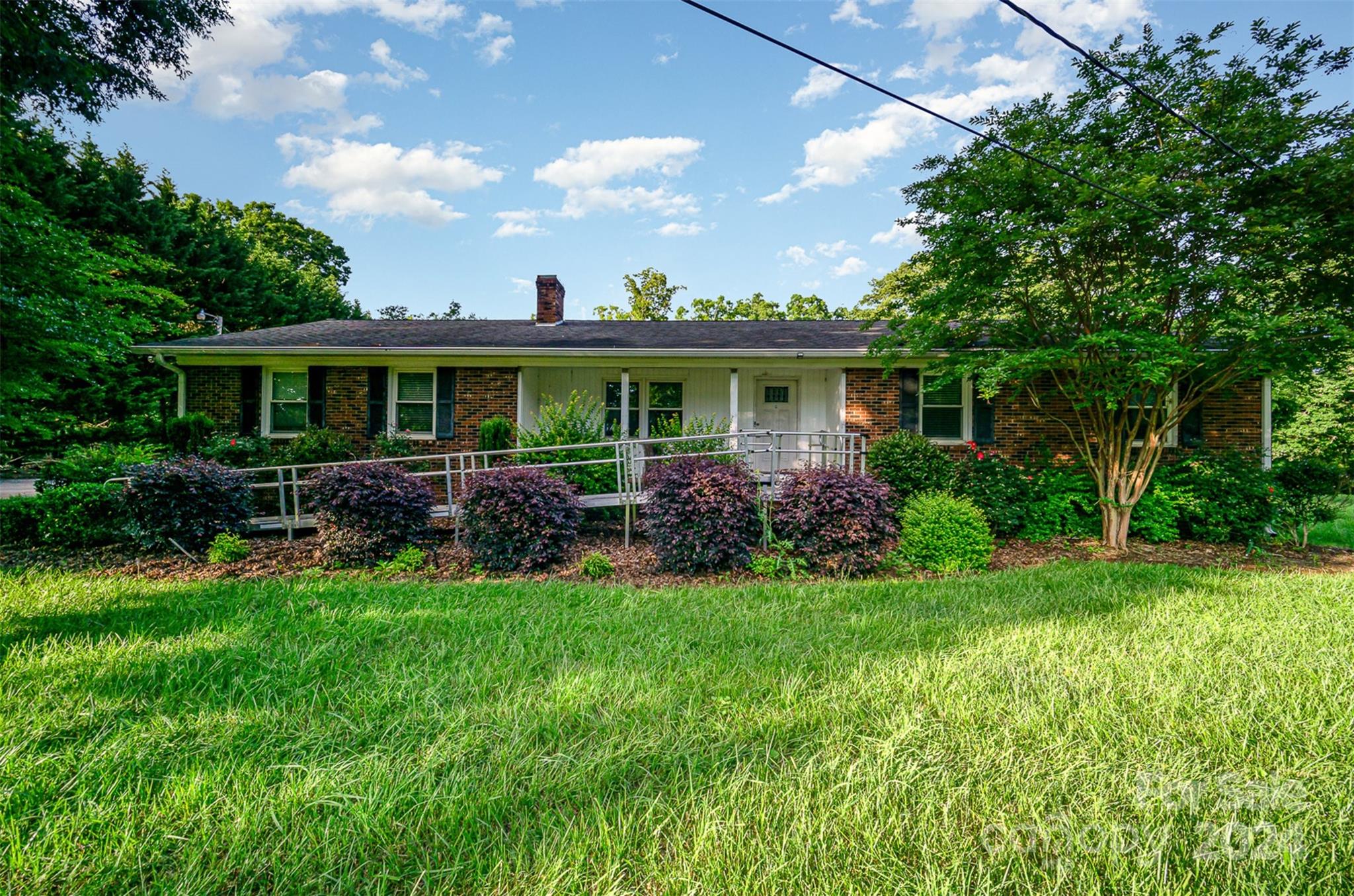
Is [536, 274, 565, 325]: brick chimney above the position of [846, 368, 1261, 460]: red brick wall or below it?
above

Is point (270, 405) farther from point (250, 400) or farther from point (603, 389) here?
point (603, 389)

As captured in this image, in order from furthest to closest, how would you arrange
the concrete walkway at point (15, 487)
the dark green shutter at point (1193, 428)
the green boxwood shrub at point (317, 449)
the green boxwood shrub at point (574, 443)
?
the concrete walkway at point (15, 487) → the green boxwood shrub at point (317, 449) → the dark green shutter at point (1193, 428) → the green boxwood shrub at point (574, 443)

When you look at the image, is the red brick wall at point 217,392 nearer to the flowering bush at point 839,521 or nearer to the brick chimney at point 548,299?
the brick chimney at point 548,299

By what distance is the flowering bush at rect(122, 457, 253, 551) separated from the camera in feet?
22.1

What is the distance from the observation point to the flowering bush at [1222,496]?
8188 mm

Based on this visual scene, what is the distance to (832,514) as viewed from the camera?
6324 millimetres

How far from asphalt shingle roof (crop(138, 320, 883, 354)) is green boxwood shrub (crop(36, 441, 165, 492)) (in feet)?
8.23

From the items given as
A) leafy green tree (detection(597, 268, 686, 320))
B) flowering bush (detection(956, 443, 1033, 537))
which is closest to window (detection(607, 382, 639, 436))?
flowering bush (detection(956, 443, 1033, 537))

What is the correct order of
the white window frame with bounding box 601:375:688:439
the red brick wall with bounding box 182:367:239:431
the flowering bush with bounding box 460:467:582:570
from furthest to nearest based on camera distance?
the white window frame with bounding box 601:375:688:439, the red brick wall with bounding box 182:367:239:431, the flowering bush with bounding box 460:467:582:570

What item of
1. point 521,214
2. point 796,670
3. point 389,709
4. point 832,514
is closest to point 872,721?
point 796,670

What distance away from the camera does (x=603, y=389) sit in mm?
12258

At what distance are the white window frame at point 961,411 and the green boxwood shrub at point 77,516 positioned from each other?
1198cm

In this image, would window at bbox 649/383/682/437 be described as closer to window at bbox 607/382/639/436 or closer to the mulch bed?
window at bbox 607/382/639/436

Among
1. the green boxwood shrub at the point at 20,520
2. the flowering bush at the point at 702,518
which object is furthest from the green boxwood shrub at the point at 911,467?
the green boxwood shrub at the point at 20,520
